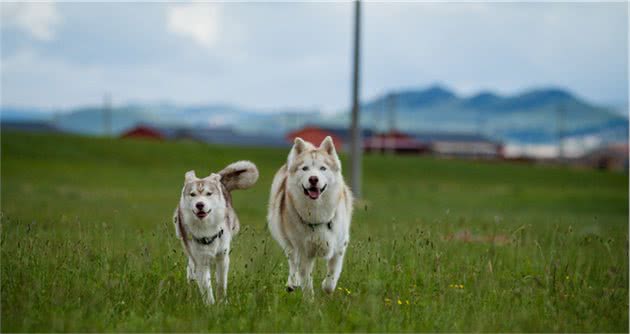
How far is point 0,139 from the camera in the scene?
60469mm

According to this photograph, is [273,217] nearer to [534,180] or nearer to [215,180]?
[215,180]

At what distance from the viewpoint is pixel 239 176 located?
9.00 m

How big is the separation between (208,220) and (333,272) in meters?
1.74

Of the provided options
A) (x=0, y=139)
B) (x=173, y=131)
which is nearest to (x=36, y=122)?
(x=173, y=131)

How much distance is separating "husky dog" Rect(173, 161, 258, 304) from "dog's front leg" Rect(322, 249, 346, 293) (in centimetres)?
118

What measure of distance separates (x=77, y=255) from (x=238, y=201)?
72.4 ft

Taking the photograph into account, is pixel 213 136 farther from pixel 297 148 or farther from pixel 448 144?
pixel 297 148

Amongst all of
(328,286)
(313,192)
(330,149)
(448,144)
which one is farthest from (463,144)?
(313,192)

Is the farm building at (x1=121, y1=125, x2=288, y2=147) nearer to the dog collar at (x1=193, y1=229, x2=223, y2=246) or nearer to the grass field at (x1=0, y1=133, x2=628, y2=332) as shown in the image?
the grass field at (x1=0, y1=133, x2=628, y2=332)

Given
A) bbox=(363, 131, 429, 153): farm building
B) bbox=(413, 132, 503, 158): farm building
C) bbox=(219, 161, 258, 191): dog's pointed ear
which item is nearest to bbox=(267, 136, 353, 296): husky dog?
bbox=(219, 161, 258, 191): dog's pointed ear

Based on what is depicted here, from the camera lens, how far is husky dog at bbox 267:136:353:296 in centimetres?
859

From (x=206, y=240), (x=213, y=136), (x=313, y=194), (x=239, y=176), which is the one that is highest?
(x=213, y=136)

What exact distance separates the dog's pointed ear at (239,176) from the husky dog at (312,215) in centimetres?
42

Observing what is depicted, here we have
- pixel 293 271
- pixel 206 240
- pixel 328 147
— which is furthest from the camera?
pixel 293 271
